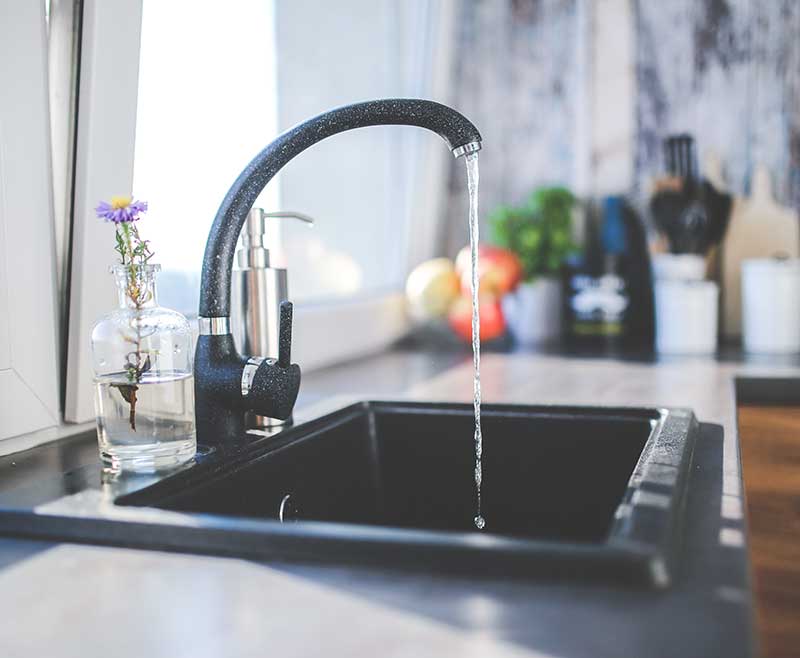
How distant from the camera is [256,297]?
1040 millimetres

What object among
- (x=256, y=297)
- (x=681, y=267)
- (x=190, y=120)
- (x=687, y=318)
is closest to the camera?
(x=256, y=297)

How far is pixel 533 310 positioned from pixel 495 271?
5.0 inches

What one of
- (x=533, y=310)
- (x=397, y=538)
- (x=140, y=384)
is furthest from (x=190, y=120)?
(x=533, y=310)

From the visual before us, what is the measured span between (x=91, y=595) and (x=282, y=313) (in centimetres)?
41

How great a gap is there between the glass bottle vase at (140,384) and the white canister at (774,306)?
1.45 m

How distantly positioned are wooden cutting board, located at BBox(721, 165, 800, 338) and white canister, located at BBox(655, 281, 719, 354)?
0.62 feet

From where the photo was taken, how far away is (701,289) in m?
1.97

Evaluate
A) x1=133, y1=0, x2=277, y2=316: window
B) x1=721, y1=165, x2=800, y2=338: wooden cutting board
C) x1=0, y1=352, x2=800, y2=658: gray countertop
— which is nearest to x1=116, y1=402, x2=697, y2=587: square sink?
x1=0, y1=352, x2=800, y2=658: gray countertop

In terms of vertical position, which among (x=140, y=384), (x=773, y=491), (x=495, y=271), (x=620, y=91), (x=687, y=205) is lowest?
(x=773, y=491)

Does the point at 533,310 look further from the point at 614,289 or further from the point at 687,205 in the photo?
the point at 687,205

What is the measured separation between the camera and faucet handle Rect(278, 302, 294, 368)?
36.4 inches

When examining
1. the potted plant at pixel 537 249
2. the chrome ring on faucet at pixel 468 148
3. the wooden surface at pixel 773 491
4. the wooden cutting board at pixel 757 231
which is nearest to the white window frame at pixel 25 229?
the chrome ring on faucet at pixel 468 148

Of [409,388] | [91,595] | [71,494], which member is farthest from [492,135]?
[91,595]

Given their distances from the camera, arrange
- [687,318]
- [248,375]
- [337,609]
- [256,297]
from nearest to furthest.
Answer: [337,609] < [248,375] < [256,297] < [687,318]
